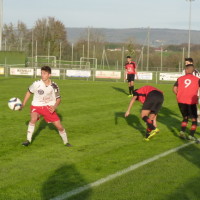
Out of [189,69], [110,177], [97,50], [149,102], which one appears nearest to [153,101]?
[149,102]

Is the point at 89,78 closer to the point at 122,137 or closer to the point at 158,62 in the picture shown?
the point at 158,62

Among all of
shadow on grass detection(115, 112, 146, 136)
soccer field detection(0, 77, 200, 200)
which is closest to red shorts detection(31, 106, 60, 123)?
soccer field detection(0, 77, 200, 200)

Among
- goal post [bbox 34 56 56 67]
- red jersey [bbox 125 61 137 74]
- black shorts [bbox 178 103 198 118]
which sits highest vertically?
goal post [bbox 34 56 56 67]

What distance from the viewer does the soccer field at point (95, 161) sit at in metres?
6.04

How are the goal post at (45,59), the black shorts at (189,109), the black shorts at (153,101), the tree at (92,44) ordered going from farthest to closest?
the goal post at (45,59)
the tree at (92,44)
the black shorts at (189,109)
the black shorts at (153,101)

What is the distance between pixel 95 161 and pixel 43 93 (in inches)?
75.8

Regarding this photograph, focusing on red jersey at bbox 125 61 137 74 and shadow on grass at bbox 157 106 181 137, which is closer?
shadow on grass at bbox 157 106 181 137

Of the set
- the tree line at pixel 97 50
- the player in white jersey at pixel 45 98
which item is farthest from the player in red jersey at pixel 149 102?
the tree line at pixel 97 50

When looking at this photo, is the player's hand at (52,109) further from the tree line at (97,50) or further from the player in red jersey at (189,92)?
the tree line at (97,50)

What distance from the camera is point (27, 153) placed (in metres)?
8.47

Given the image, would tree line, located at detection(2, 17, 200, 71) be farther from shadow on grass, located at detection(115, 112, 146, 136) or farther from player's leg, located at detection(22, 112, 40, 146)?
player's leg, located at detection(22, 112, 40, 146)

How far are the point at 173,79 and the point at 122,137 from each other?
25.7 m

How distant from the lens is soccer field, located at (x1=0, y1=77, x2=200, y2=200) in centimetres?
604

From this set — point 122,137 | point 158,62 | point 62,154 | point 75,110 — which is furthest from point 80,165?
point 158,62
